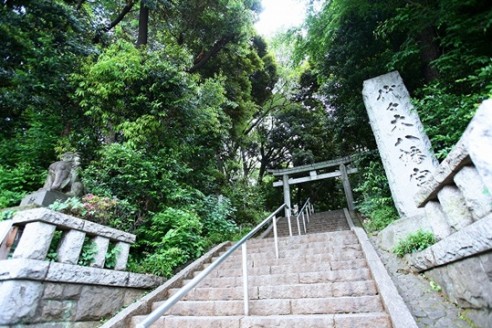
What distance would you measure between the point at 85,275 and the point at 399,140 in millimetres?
6339

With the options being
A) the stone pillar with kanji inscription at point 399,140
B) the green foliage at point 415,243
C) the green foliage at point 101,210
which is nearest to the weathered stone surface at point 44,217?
the green foliage at point 101,210

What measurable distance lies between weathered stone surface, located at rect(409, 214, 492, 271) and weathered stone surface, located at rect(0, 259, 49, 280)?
13.0 feet

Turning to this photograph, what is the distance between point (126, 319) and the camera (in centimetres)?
300

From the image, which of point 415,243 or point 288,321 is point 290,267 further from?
point 415,243

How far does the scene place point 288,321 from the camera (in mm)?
2529

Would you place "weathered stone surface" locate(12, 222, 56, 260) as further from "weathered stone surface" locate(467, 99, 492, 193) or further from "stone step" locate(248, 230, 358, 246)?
"stone step" locate(248, 230, 358, 246)

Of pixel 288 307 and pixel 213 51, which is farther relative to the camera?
pixel 213 51

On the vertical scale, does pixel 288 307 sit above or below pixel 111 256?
below

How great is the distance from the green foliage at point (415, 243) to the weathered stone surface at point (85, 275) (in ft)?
13.7

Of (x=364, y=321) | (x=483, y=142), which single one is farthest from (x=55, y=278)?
(x=483, y=142)

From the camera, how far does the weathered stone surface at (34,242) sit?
2668 mm

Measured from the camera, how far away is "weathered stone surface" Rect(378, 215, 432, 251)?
4347 millimetres

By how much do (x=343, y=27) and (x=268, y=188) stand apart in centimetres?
1118

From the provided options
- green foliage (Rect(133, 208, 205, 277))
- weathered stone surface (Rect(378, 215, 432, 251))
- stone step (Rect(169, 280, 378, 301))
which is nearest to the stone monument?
green foliage (Rect(133, 208, 205, 277))
